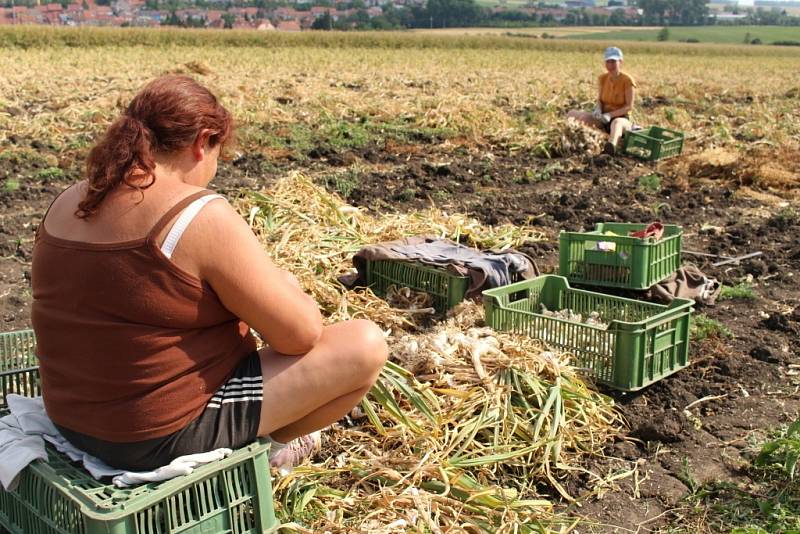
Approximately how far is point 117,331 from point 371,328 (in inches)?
35.7

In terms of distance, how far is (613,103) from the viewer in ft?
40.9

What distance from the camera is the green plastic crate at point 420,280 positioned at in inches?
223

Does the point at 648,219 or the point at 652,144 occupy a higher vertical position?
the point at 652,144

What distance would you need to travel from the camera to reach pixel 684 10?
12544cm

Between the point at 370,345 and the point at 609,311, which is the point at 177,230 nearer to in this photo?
the point at 370,345

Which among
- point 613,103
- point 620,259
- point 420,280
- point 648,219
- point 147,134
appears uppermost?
point 147,134

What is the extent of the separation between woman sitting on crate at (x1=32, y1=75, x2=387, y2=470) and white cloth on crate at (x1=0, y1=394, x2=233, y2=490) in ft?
0.15

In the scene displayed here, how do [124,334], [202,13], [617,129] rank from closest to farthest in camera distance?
[124,334] → [617,129] → [202,13]

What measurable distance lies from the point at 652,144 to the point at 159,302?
10.0 m

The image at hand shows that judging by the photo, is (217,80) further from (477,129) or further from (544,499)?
(544,499)

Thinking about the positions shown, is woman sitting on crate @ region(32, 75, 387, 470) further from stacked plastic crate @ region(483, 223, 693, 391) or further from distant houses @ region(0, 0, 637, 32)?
distant houses @ region(0, 0, 637, 32)

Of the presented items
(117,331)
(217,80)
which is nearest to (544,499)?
(117,331)

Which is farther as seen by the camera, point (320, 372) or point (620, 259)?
point (620, 259)

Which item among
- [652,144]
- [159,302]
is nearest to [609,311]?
[159,302]
